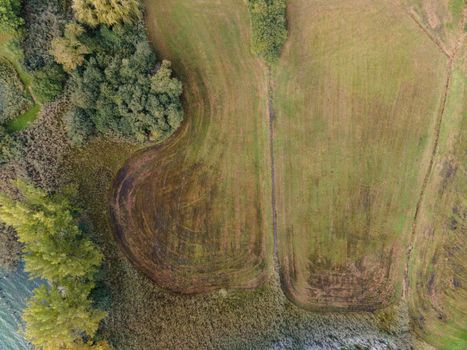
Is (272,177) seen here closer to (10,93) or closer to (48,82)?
(48,82)

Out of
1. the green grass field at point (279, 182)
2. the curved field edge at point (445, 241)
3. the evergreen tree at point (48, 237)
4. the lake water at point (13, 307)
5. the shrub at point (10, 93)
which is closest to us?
the evergreen tree at point (48, 237)

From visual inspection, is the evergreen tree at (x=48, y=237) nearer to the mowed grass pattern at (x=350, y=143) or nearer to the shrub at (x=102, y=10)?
the shrub at (x=102, y=10)

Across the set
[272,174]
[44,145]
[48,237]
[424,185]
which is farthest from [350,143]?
[44,145]

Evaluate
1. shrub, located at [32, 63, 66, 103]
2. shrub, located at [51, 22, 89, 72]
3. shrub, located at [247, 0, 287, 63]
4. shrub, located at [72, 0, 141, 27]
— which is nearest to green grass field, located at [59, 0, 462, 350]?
shrub, located at [247, 0, 287, 63]

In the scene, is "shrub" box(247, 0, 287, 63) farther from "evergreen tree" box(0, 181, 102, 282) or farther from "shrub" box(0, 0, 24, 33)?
"evergreen tree" box(0, 181, 102, 282)

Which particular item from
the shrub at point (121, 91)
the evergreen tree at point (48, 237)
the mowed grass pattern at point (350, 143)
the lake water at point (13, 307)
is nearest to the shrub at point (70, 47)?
the shrub at point (121, 91)

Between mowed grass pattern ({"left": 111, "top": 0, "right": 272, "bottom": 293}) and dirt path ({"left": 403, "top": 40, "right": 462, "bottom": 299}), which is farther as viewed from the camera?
dirt path ({"left": 403, "top": 40, "right": 462, "bottom": 299})

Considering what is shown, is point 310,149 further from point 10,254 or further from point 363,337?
point 10,254
